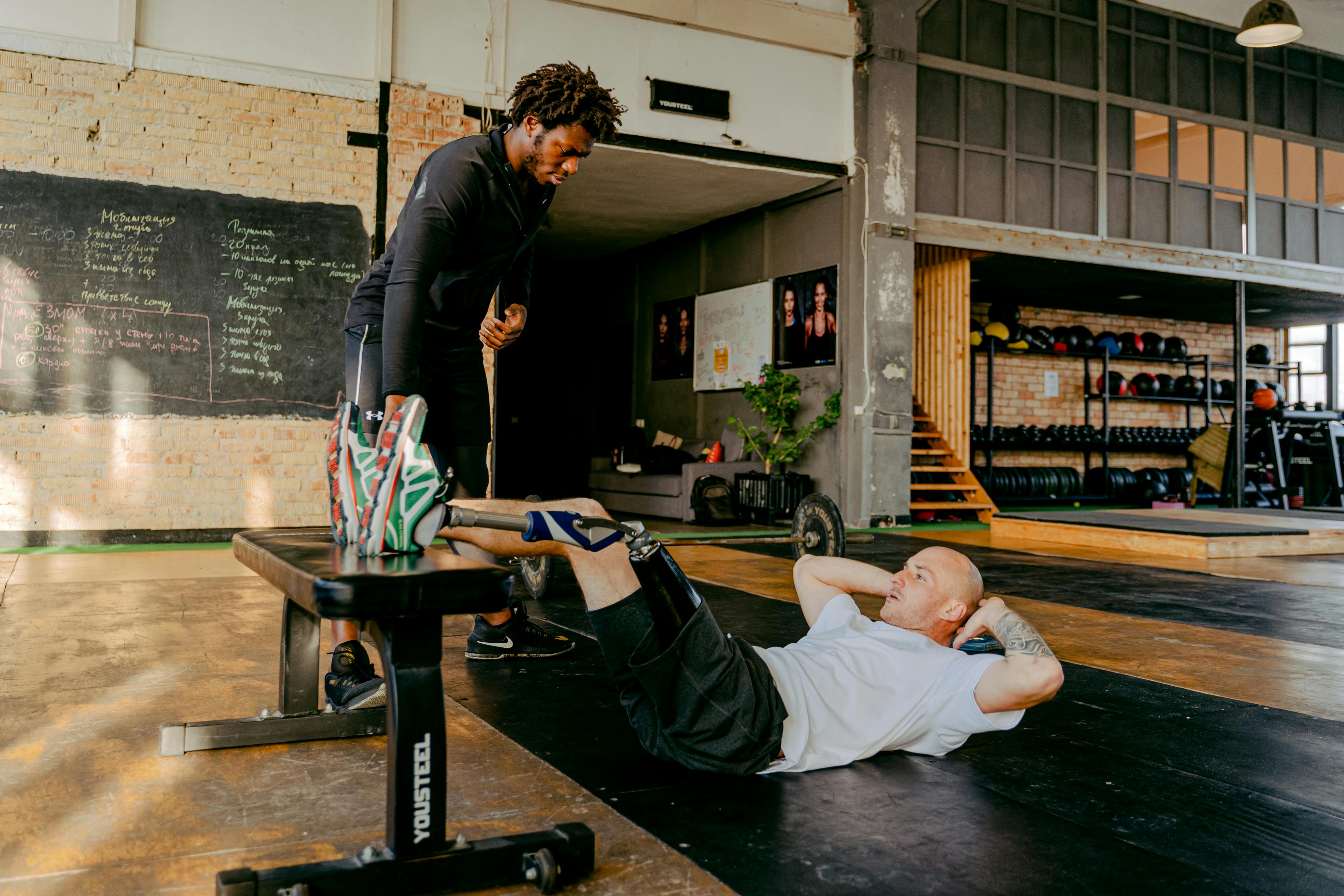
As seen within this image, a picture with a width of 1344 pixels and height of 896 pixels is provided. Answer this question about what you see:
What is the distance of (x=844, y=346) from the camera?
7.72 metres

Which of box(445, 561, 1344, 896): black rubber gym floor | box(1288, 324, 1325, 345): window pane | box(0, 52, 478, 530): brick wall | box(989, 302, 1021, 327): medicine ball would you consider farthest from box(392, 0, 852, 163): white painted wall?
box(1288, 324, 1325, 345): window pane

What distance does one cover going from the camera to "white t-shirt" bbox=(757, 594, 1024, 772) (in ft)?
5.29

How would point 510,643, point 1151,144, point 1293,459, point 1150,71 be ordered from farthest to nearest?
1. point 1293,459
2. point 1151,144
3. point 1150,71
4. point 510,643

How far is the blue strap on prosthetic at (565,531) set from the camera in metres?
1.34

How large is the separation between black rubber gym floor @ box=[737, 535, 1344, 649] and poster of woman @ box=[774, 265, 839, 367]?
2.66 m

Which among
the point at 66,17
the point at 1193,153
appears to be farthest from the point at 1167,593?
the point at 1193,153

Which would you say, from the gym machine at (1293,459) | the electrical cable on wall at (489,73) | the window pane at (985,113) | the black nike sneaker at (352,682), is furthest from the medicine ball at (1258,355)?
the black nike sneaker at (352,682)

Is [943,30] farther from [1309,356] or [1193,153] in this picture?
[1309,356]

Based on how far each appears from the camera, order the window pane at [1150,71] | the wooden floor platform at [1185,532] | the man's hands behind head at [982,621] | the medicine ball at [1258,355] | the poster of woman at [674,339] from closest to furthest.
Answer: the man's hands behind head at [982,621], the wooden floor platform at [1185,532], the window pane at [1150,71], the poster of woman at [674,339], the medicine ball at [1258,355]

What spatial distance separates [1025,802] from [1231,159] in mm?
10440

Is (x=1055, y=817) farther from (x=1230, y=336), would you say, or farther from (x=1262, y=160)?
(x=1230, y=336)

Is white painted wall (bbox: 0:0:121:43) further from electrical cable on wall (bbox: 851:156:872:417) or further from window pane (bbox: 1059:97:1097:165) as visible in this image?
window pane (bbox: 1059:97:1097:165)

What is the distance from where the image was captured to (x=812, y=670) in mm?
1637

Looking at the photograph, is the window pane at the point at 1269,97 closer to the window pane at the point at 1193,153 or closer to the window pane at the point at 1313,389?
the window pane at the point at 1193,153
